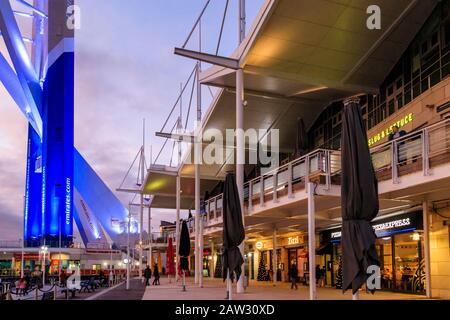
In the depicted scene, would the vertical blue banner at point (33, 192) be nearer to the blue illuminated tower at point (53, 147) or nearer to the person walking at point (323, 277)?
the blue illuminated tower at point (53, 147)

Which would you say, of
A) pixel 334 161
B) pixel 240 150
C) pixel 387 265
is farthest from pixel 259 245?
pixel 334 161

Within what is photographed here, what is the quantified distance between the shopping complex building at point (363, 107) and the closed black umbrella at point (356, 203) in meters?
2.88

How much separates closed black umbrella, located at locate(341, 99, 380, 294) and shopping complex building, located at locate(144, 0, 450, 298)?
2877 millimetres

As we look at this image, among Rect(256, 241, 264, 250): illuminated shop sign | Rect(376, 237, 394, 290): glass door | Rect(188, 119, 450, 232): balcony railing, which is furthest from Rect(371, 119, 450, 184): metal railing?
Rect(256, 241, 264, 250): illuminated shop sign

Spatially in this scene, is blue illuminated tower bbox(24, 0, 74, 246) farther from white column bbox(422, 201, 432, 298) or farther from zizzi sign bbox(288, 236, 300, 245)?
white column bbox(422, 201, 432, 298)

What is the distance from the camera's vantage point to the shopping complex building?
596 inches

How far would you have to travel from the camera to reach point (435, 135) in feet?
41.6

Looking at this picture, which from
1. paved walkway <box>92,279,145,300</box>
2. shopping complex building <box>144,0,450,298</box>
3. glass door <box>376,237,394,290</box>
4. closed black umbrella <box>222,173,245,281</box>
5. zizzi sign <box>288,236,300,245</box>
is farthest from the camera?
zizzi sign <box>288,236,300,245</box>

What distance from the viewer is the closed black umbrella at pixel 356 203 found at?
30.8 ft

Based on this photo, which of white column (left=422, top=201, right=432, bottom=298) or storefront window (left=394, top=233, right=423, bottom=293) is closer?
white column (left=422, top=201, right=432, bottom=298)

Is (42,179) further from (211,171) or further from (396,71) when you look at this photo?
(396,71)
